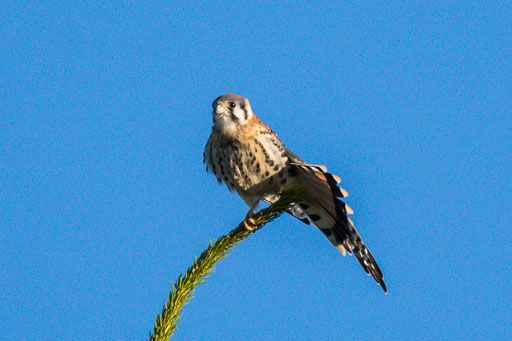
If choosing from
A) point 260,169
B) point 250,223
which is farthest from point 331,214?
point 250,223

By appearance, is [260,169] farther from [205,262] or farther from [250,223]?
[205,262]

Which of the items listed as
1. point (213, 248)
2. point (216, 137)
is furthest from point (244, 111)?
point (213, 248)

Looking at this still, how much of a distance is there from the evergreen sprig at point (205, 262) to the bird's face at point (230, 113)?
2.72 feet

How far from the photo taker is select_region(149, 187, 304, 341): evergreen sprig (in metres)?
2.61

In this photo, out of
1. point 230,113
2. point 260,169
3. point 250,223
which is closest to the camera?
point 250,223

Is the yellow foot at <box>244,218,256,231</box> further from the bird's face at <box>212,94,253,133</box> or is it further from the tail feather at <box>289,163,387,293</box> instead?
the bird's face at <box>212,94,253,133</box>

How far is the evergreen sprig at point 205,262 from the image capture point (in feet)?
8.55

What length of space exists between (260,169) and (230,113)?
0.53 meters

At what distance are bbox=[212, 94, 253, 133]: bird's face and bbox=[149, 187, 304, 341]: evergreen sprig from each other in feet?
2.72

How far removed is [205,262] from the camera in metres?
3.10

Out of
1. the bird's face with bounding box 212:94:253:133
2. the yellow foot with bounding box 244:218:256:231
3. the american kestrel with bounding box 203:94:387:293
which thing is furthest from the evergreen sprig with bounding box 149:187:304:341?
the bird's face with bounding box 212:94:253:133

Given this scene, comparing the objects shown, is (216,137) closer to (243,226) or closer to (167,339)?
(243,226)

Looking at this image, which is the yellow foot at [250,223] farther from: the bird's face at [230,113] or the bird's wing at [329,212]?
the bird's face at [230,113]

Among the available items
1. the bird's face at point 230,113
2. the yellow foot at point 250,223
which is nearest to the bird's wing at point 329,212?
the bird's face at point 230,113
